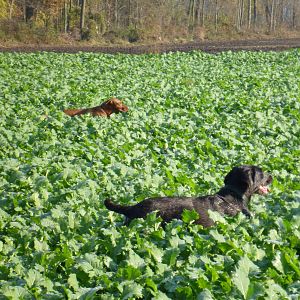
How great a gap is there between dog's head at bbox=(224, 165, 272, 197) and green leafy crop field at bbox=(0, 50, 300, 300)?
0.56 ft

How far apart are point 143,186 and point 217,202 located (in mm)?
1335

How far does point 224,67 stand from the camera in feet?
84.9

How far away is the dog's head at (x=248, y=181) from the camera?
7105 millimetres

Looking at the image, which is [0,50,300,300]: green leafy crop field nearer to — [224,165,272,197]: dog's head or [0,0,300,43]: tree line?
[224,165,272,197]: dog's head

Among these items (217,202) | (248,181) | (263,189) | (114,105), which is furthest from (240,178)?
(114,105)

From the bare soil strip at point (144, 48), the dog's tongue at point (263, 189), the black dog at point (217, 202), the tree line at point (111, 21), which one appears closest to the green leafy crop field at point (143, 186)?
the dog's tongue at point (263, 189)

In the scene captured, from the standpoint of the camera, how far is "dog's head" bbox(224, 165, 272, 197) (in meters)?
7.11

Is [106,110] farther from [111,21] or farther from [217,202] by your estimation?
[111,21]

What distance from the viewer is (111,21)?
62.0 meters

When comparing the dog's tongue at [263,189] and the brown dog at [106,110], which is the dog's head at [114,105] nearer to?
the brown dog at [106,110]

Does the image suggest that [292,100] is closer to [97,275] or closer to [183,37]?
[97,275]

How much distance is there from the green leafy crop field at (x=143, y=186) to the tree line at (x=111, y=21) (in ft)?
95.4

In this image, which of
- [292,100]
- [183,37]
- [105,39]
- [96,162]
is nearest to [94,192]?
[96,162]

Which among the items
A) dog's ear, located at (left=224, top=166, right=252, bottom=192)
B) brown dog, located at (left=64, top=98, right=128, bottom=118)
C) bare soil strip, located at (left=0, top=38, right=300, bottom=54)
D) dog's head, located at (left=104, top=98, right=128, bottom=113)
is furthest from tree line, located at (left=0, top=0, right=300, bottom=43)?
dog's ear, located at (left=224, top=166, right=252, bottom=192)
